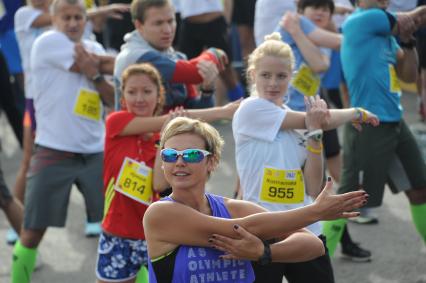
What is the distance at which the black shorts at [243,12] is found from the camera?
9.66 metres

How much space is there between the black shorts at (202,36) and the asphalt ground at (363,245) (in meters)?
2.14

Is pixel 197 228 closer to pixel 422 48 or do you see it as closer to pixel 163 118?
pixel 163 118

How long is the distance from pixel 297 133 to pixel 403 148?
1336 mm

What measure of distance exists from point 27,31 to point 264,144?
3281mm

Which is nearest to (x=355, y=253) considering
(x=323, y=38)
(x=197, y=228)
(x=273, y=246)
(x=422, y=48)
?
(x=323, y=38)

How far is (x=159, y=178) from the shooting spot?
4.22 metres

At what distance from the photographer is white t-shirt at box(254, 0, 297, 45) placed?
585cm

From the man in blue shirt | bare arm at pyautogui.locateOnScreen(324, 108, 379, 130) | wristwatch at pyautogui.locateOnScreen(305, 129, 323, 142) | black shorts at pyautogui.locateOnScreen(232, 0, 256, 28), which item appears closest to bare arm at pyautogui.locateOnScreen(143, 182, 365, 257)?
wristwatch at pyautogui.locateOnScreen(305, 129, 323, 142)

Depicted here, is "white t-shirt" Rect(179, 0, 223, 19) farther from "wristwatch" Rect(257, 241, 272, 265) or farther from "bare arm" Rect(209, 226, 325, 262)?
"wristwatch" Rect(257, 241, 272, 265)

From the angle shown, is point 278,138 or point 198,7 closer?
point 278,138

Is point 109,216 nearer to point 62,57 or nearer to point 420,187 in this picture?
point 62,57

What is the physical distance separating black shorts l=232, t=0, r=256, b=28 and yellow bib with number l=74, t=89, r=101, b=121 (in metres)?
4.68

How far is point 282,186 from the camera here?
4031 millimetres

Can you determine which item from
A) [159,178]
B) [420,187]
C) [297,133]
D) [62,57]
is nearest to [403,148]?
[420,187]
